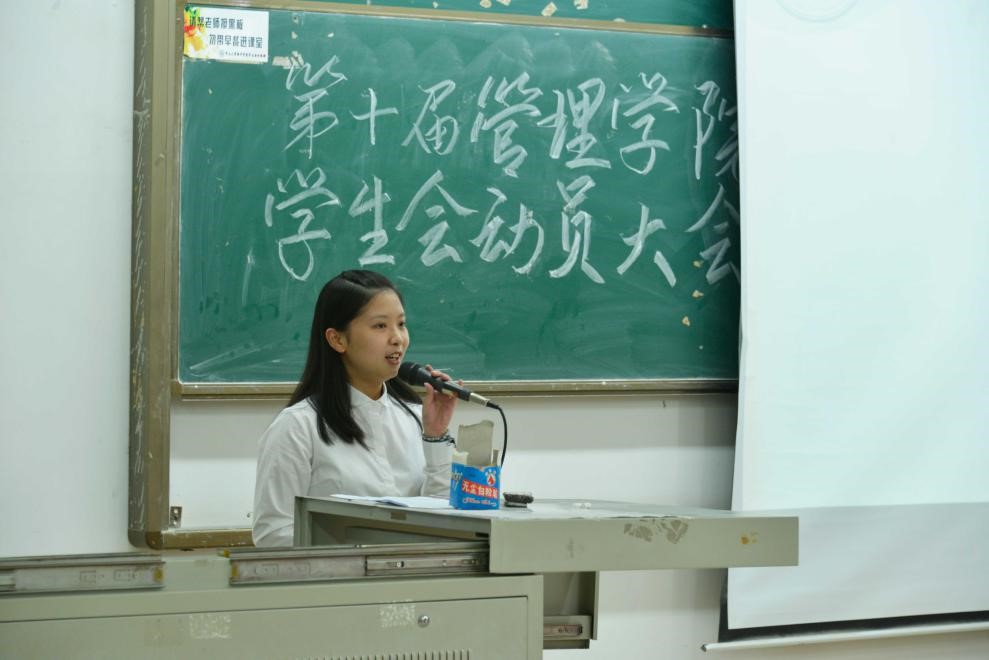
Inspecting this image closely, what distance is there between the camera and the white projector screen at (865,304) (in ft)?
10.8

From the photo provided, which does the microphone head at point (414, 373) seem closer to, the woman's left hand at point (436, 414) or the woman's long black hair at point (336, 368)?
the woman's left hand at point (436, 414)

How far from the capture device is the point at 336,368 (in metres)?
2.46

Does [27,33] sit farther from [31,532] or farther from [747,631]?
[747,631]

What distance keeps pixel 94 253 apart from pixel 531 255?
1145 millimetres

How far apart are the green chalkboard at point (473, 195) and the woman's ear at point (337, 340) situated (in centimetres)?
56

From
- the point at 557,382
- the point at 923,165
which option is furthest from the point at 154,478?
the point at 923,165

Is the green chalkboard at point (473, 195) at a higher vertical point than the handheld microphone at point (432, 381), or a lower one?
higher

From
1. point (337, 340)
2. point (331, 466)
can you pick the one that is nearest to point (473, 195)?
point (337, 340)

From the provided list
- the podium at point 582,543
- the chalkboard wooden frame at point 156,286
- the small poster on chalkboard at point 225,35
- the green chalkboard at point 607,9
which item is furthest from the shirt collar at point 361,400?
the green chalkboard at point 607,9

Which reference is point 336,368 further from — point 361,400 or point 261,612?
point 261,612

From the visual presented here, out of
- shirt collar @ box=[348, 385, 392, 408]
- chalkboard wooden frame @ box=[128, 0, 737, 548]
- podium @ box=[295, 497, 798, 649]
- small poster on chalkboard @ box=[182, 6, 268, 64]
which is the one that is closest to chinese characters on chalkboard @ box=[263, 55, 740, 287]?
small poster on chalkboard @ box=[182, 6, 268, 64]

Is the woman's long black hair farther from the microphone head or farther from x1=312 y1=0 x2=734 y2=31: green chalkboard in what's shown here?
x1=312 y1=0 x2=734 y2=31: green chalkboard

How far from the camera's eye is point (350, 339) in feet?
8.09

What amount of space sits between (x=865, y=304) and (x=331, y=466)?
180 centimetres
